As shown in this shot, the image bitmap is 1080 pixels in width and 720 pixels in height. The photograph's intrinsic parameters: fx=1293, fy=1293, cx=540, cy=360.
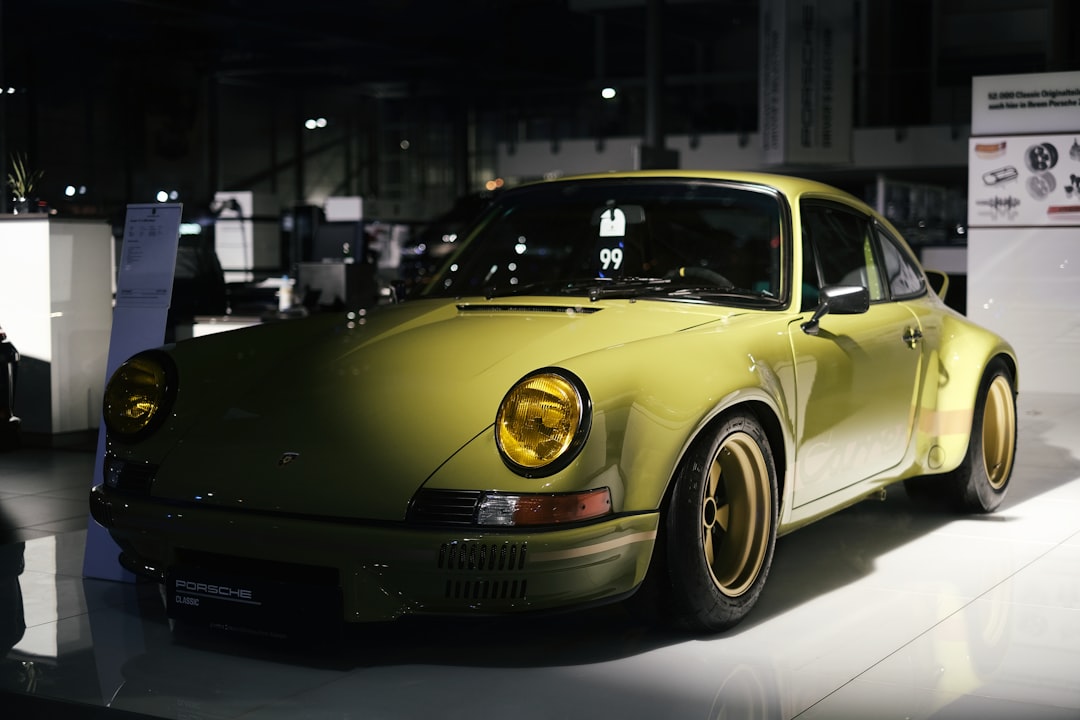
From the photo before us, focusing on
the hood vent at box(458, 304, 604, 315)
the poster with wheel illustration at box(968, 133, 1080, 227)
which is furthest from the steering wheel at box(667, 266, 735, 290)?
the poster with wheel illustration at box(968, 133, 1080, 227)

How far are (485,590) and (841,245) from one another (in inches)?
85.8

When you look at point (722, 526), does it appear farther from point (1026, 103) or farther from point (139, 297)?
point (1026, 103)

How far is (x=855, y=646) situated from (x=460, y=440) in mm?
1228

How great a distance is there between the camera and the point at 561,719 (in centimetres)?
285

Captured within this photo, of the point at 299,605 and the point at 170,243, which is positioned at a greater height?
the point at 170,243

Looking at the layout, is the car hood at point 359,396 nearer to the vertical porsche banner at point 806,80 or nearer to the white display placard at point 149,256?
the white display placard at point 149,256

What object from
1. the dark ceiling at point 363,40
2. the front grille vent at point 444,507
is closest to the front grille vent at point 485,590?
the front grille vent at point 444,507

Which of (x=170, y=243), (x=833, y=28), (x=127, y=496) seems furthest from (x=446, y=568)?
(x=833, y=28)

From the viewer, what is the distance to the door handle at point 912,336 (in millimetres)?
4559

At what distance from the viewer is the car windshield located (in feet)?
13.3

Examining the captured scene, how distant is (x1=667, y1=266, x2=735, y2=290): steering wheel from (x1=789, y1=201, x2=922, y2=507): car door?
263 millimetres

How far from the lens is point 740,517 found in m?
3.61

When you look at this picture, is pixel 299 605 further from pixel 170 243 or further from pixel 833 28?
pixel 833 28

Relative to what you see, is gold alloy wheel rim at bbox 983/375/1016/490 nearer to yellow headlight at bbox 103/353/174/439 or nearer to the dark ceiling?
yellow headlight at bbox 103/353/174/439
